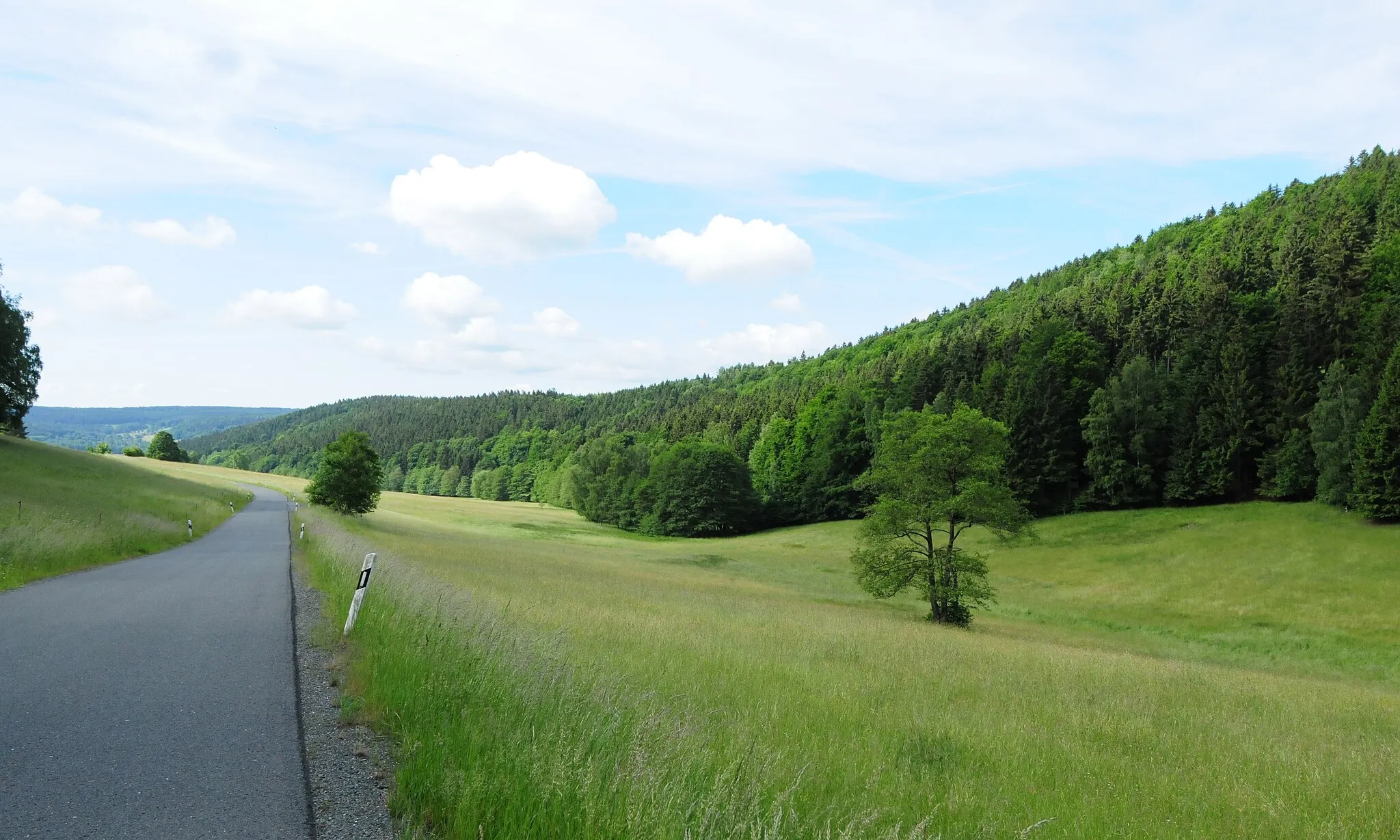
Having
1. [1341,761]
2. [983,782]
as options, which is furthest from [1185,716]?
[983,782]

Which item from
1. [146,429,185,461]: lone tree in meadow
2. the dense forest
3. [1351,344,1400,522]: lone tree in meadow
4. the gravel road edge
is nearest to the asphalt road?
the gravel road edge

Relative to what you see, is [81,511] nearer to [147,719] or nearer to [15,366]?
[147,719]

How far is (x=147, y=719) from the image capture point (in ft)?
20.5

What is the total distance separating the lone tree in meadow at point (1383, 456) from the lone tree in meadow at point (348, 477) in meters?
61.0

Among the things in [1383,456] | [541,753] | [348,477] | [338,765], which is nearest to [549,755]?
[541,753]

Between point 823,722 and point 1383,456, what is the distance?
4411 cm

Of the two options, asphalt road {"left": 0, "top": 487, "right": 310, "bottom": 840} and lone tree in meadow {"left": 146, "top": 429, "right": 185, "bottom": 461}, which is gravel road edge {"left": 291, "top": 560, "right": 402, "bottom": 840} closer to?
asphalt road {"left": 0, "top": 487, "right": 310, "bottom": 840}

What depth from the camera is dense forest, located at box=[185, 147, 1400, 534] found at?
4709cm

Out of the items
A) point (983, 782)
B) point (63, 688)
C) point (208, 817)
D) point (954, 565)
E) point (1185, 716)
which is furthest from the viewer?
point (954, 565)

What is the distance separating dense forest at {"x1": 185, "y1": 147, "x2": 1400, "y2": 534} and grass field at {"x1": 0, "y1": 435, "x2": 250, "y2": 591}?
4592 cm

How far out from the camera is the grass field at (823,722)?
176 inches

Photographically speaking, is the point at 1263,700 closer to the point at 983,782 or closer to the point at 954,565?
the point at 983,782

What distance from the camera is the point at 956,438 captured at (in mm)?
27734

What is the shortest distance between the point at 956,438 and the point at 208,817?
88.1ft
